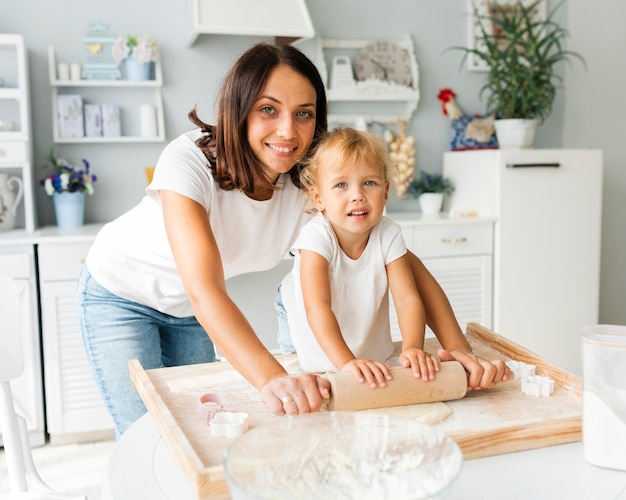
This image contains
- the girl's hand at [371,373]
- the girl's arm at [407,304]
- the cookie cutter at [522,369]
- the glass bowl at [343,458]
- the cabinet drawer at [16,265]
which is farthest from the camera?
the cabinet drawer at [16,265]

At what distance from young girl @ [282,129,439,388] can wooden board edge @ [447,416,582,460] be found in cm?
37

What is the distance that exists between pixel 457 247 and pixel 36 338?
74.6 inches

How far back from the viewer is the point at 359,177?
139cm

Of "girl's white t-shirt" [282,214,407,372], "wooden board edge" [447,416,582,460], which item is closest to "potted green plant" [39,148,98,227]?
"girl's white t-shirt" [282,214,407,372]

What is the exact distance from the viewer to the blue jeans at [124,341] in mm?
1591

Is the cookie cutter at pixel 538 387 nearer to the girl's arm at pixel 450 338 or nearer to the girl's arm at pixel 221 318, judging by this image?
the girl's arm at pixel 450 338

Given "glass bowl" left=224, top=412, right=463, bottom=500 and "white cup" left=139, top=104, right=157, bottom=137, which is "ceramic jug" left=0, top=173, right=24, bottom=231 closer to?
"white cup" left=139, top=104, right=157, bottom=137

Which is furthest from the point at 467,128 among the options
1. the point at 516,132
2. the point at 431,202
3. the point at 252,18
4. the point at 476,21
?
the point at 252,18

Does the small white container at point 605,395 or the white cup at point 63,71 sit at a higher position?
the white cup at point 63,71

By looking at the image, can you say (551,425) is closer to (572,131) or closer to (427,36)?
(427,36)

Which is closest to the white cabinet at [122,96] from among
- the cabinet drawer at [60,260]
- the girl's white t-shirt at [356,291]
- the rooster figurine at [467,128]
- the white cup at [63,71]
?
the white cup at [63,71]

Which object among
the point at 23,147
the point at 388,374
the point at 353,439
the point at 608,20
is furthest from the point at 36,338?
the point at 608,20

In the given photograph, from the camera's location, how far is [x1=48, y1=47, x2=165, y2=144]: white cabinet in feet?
10.2

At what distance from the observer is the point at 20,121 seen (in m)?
3.09
